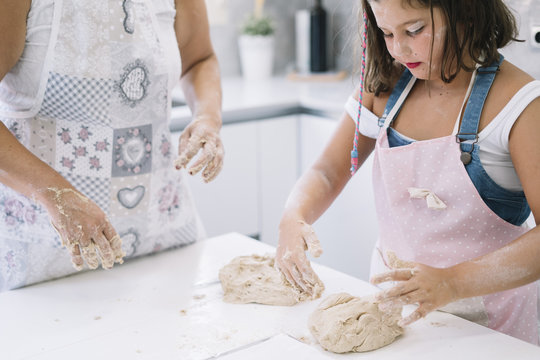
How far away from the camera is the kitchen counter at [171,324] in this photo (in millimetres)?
997

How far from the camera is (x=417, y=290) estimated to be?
3.18ft

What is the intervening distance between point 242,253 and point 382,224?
1.02 feet

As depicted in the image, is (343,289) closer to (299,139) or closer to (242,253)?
(242,253)

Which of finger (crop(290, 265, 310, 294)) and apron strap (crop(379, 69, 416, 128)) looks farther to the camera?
apron strap (crop(379, 69, 416, 128))

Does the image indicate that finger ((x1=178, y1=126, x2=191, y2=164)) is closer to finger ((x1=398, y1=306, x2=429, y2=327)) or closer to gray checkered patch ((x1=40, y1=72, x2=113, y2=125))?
gray checkered patch ((x1=40, y1=72, x2=113, y2=125))

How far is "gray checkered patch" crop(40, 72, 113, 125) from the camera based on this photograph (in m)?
1.16

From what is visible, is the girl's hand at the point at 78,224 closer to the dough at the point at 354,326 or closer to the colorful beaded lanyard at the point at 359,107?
the dough at the point at 354,326

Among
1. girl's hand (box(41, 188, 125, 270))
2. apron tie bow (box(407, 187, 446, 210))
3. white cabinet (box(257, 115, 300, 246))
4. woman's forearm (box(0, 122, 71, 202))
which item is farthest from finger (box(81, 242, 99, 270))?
white cabinet (box(257, 115, 300, 246))

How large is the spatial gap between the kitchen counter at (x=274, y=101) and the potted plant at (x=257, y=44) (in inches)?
8.9

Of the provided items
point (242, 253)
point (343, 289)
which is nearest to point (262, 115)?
point (242, 253)

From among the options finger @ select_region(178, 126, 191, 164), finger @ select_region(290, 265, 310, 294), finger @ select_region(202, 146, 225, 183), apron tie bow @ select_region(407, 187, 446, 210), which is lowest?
finger @ select_region(290, 265, 310, 294)

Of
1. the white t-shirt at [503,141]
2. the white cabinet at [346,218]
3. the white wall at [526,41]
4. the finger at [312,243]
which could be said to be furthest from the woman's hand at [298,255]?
the white cabinet at [346,218]

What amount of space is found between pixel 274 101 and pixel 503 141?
1.36 metres

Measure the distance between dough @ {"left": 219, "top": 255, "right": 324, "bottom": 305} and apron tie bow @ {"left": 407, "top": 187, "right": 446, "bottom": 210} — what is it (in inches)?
9.8
